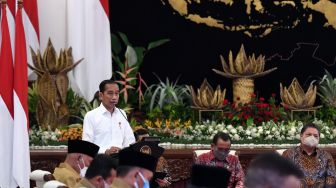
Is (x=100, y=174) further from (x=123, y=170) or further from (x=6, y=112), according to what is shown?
(x=6, y=112)

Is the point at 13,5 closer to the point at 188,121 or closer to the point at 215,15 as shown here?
the point at 188,121

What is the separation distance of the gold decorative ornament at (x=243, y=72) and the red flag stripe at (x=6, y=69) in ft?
14.2

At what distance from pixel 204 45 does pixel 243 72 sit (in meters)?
1.26

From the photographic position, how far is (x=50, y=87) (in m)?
13.3

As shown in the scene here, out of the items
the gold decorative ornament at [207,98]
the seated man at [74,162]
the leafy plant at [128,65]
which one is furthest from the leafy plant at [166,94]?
the seated man at [74,162]

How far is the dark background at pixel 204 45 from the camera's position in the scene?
15.5 metres

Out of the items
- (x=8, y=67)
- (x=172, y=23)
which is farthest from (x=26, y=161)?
(x=172, y=23)

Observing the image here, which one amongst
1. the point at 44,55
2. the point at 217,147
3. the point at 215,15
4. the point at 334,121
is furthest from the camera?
the point at 215,15

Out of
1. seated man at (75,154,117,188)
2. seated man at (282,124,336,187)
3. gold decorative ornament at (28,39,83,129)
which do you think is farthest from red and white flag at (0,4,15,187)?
seated man at (75,154,117,188)

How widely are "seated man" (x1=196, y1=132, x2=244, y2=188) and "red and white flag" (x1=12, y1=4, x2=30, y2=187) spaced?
197cm

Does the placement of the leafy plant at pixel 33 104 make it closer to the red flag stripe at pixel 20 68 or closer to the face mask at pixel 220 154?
the red flag stripe at pixel 20 68

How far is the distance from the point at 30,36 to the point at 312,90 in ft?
13.4

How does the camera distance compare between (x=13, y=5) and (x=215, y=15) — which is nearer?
(x=13, y=5)

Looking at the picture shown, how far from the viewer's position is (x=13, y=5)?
12148 millimetres
